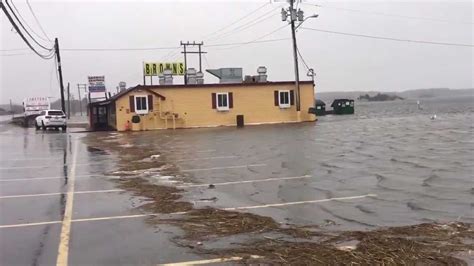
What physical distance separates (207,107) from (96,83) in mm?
28402

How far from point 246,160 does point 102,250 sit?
991cm

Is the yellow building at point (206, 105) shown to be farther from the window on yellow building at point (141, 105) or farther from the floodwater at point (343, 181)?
the floodwater at point (343, 181)

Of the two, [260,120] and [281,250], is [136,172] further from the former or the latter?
[260,120]

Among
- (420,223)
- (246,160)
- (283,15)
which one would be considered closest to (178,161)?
(246,160)

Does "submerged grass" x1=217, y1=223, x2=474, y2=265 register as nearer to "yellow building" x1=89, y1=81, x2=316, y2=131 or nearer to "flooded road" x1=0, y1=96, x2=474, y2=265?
"flooded road" x1=0, y1=96, x2=474, y2=265

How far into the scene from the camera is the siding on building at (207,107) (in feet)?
128

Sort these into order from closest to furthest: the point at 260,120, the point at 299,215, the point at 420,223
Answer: the point at 420,223 < the point at 299,215 < the point at 260,120

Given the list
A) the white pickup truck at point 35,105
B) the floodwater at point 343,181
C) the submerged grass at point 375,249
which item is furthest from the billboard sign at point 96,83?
the submerged grass at point 375,249

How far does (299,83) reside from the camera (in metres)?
43.6

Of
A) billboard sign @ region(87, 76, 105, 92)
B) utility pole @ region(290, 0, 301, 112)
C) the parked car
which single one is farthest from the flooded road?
billboard sign @ region(87, 76, 105, 92)

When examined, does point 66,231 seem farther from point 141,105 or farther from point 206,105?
point 206,105

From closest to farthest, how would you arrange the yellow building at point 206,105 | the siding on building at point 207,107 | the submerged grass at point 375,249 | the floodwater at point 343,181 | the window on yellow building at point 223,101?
1. the submerged grass at point 375,249
2. the floodwater at point 343,181
3. the yellow building at point 206,105
4. the siding on building at point 207,107
5. the window on yellow building at point 223,101

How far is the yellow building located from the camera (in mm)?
38812

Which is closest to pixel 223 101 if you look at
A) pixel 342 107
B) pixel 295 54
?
pixel 295 54
